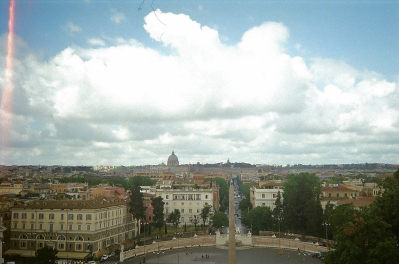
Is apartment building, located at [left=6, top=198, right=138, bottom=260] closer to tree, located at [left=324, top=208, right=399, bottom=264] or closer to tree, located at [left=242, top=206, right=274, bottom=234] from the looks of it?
tree, located at [left=242, top=206, right=274, bottom=234]

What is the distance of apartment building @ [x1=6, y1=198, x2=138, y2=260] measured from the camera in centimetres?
3919

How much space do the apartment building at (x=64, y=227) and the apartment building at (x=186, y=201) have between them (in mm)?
17923

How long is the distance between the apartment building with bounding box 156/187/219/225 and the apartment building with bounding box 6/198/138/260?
1792 centimetres

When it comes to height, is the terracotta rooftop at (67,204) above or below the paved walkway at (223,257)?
above

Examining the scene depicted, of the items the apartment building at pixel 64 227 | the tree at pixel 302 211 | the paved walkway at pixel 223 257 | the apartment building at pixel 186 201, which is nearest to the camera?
the paved walkway at pixel 223 257

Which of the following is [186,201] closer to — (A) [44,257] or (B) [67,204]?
(B) [67,204]

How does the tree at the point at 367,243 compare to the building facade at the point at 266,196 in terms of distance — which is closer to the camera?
the tree at the point at 367,243

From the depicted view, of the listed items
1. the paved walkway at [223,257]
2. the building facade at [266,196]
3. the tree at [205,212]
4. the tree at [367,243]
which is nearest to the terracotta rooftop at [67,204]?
the paved walkway at [223,257]

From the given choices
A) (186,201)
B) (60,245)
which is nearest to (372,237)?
(60,245)

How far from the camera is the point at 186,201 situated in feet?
199

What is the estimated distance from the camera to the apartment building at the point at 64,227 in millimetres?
39188

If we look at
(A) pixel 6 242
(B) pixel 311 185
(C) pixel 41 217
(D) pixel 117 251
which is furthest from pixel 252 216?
(A) pixel 6 242

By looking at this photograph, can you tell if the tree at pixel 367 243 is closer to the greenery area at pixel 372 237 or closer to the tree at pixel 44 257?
the greenery area at pixel 372 237

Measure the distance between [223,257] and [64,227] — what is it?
637 inches
